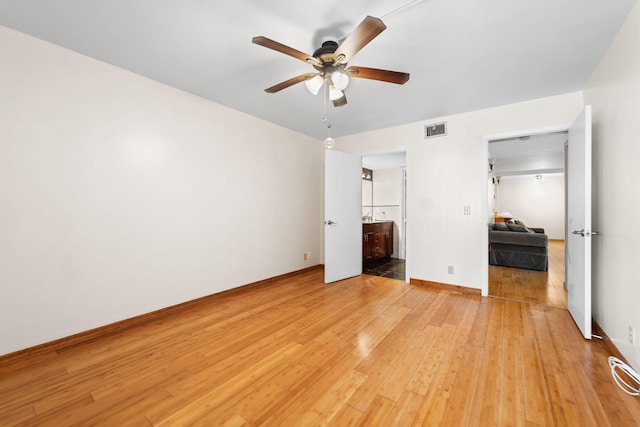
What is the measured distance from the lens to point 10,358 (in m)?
1.85

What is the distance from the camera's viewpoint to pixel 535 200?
9.05 m

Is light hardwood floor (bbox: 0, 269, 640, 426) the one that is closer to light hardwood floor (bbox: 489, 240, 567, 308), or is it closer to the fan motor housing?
light hardwood floor (bbox: 489, 240, 567, 308)

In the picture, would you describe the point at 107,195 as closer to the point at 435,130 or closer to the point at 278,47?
the point at 278,47

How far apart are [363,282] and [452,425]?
2593 mm

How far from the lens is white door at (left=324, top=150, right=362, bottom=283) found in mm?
3896

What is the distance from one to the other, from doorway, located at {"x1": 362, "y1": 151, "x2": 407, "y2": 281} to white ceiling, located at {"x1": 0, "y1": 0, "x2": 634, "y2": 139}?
2503 mm

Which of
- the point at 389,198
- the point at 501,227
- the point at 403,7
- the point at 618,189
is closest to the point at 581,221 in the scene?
the point at 618,189

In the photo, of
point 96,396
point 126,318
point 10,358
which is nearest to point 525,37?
point 96,396

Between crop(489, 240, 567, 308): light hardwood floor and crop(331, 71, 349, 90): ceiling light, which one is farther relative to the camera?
crop(489, 240, 567, 308): light hardwood floor

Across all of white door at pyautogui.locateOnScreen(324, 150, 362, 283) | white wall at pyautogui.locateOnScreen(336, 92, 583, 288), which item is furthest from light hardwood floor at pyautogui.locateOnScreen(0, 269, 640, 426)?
white door at pyautogui.locateOnScreen(324, 150, 362, 283)

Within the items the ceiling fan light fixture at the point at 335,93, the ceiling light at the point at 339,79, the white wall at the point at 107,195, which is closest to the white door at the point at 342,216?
the white wall at the point at 107,195

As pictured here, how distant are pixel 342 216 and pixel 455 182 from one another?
1.74m

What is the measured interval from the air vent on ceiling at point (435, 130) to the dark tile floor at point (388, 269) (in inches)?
91.9

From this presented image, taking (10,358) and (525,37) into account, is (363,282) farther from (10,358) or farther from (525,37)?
(10,358)
